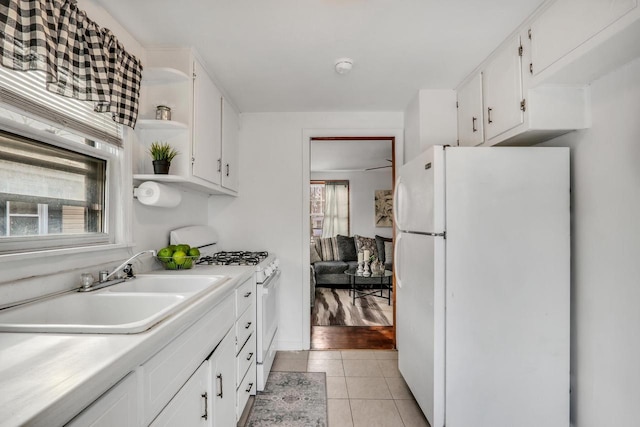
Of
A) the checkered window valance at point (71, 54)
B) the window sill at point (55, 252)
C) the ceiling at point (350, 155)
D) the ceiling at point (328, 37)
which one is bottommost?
the window sill at point (55, 252)

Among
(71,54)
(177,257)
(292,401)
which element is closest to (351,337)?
(292,401)

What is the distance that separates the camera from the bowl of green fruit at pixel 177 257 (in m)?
1.94

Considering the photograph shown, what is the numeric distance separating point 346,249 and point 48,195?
4705 millimetres

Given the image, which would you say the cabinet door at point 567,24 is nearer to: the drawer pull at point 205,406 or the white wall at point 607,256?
the white wall at point 607,256

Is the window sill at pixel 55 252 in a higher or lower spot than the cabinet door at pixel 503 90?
lower

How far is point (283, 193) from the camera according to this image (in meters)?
3.08

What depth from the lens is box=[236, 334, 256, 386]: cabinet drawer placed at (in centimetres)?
183

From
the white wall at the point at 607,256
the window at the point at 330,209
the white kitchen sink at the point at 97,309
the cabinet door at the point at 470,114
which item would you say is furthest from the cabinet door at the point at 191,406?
the window at the point at 330,209

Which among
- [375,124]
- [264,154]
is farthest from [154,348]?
[375,124]

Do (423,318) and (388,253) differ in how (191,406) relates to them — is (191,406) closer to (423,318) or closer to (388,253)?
(423,318)

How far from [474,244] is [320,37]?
1444mm

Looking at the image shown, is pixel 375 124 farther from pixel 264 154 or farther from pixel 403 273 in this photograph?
pixel 403 273

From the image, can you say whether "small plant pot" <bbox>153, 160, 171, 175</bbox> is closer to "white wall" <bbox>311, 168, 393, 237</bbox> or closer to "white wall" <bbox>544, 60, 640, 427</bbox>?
"white wall" <bbox>544, 60, 640, 427</bbox>

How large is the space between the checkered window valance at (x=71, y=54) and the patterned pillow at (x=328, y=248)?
14.0 ft
